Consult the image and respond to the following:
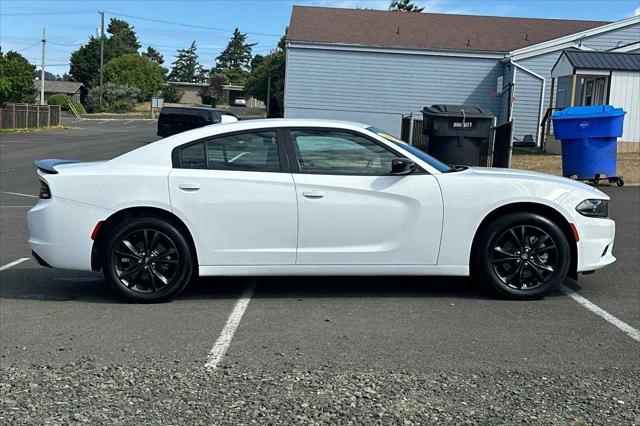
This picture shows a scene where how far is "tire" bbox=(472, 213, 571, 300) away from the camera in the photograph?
5879mm

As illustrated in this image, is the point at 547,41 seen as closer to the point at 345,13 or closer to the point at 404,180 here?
the point at 345,13

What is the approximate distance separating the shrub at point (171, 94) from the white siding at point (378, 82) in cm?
6714

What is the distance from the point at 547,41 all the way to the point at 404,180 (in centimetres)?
2391

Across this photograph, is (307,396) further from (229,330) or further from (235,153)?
(235,153)

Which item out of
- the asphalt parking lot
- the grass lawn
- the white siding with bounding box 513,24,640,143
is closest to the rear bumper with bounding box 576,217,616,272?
the asphalt parking lot

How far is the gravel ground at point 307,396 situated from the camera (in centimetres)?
368

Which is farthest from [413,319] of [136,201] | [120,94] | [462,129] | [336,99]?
[120,94]

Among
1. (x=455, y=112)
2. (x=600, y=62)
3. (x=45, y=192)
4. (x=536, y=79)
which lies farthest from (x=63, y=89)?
(x=45, y=192)

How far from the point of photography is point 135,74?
288 ft

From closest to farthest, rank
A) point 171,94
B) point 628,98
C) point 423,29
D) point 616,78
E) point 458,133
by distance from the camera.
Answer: point 458,133 → point 616,78 → point 628,98 → point 423,29 → point 171,94

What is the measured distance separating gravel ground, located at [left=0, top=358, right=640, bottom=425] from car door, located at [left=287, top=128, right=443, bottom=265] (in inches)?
64.6

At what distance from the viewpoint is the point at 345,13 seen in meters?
30.7

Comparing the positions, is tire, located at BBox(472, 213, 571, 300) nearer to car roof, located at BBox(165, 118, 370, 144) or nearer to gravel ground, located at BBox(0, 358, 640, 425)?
car roof, located at BBox(165, 118, 370, 144)

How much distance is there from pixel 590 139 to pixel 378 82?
14.9 metres
